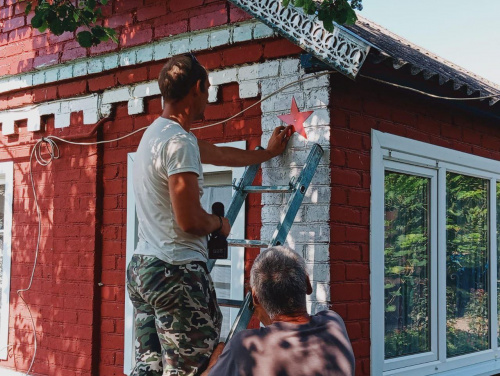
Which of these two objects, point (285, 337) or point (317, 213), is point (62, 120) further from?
point (285, 337)

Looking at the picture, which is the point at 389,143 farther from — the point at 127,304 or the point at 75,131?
the point at 75,131

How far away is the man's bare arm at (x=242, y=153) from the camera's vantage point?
13.5 ft

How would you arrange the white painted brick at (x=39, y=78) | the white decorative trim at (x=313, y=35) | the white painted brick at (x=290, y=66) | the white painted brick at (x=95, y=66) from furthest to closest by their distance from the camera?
the white painted brick at (x=39, y=78) → the white painted brick at (x=95, y=66) → the white painted brick at (x=290, y=66) → the white decorative trim at (x=313, y=35)

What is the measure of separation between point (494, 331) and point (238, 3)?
3417mm

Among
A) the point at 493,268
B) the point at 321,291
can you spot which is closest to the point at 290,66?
the point at 321,291

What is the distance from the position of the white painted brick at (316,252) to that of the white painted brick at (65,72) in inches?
110

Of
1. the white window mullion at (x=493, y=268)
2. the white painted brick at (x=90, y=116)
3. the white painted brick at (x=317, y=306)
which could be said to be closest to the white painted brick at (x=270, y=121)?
the white painted brick at (x=317, y=306)

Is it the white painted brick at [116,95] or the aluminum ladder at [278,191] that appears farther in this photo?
the white painted brick at [116,95]

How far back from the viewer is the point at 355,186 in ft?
15.0

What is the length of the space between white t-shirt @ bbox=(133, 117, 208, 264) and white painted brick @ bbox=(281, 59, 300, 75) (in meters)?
1.54

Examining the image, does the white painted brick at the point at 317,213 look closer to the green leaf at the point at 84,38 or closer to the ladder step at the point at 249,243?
the ladder step at the point at 249,243

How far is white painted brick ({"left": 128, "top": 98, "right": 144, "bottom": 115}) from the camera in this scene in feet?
18.1

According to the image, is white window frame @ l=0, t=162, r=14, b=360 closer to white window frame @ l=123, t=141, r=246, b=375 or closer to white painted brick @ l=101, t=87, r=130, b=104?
white painted brick @ l=101, t=87, r=130, b=104

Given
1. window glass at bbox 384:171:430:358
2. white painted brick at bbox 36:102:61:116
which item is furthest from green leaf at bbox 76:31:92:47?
window glass at bbox 384:171:430:358
